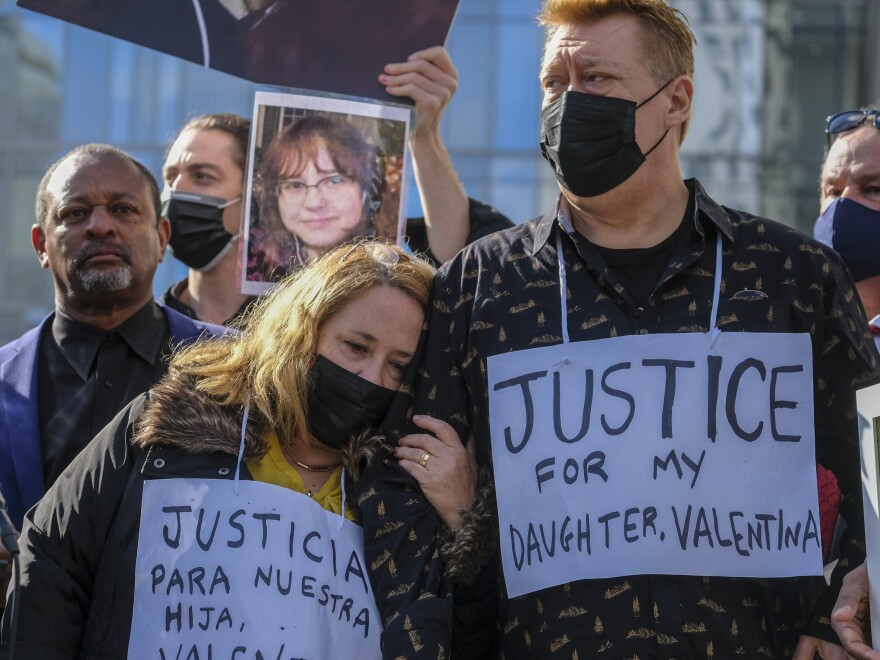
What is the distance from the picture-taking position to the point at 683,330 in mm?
3250

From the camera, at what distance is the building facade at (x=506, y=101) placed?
56.9ft

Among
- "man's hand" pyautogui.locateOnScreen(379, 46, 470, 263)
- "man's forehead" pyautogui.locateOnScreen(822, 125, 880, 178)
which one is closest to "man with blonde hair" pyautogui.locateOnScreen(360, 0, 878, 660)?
"man's hand" pyautogui.locateOnScreen(379, 46, 470, 263)

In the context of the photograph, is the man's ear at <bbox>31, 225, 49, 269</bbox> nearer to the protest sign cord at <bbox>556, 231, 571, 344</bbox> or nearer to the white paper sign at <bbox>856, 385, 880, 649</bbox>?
the protest sign cord at <bbox>556, 231, 571, 344</bbox>

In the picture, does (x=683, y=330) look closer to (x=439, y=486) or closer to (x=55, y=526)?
(x=439, y=486)

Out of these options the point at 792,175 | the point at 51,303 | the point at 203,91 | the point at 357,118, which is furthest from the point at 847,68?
the point at 357,118

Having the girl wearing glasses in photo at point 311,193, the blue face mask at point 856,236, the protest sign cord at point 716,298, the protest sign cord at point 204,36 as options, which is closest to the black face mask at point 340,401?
the protest sign cord at point 716,298

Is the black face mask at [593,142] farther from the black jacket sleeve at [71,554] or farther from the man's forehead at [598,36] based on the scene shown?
the black jacket sleeve at [71,554]

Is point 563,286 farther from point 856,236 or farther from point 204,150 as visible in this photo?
point 204,150

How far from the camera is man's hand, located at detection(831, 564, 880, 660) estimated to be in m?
3.01

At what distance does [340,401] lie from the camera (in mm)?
3369

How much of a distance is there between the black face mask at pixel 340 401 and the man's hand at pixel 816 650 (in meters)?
1.13

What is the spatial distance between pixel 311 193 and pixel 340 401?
42.5 inches

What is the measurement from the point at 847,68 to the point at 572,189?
15.4m

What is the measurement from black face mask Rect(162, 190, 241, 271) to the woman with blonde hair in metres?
1.62
